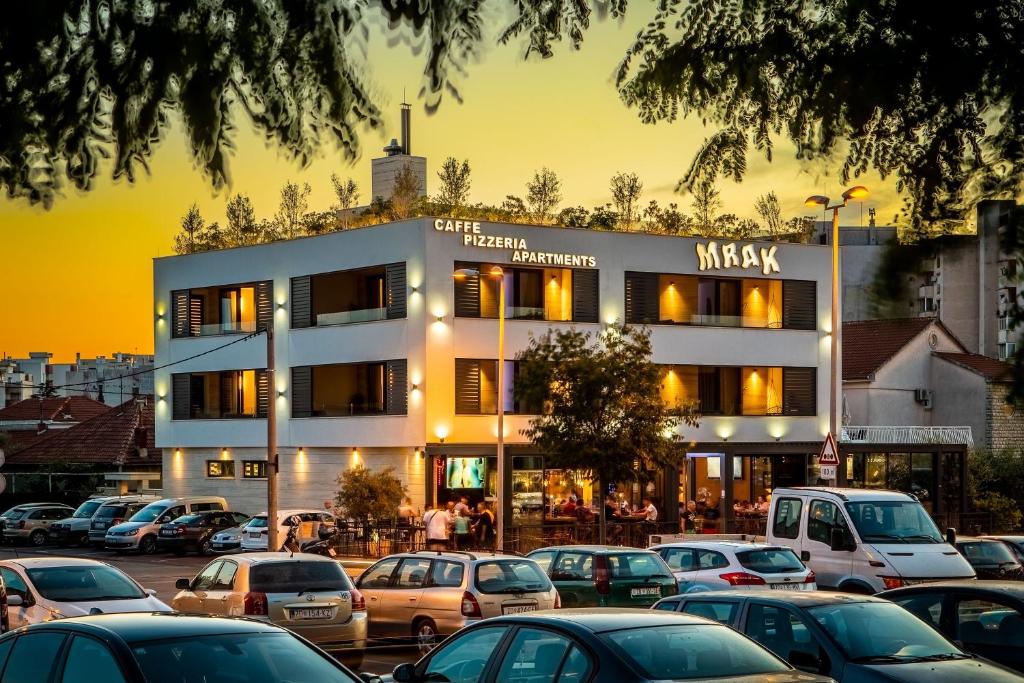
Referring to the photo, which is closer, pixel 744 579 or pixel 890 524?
pixel 744 579

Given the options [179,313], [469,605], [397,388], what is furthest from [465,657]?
[179,313]

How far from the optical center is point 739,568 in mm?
22766

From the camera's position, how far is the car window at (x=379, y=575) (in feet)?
74.8

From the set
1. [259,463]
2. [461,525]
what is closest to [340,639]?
[461,525]

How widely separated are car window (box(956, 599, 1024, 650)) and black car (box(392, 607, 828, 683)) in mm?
4818

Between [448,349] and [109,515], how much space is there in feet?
43.4

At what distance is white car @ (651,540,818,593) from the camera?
2259cm

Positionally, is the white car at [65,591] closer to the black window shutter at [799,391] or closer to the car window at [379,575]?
the car window at [379,575]

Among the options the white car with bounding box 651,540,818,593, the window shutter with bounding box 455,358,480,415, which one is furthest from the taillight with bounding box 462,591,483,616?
the window shutter with bounding box 455,358,480,415

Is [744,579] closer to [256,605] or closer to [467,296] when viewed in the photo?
[256,605]

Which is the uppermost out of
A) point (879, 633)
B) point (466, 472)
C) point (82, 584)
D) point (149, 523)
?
point (879, 633)

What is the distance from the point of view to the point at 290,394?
52.2 metres

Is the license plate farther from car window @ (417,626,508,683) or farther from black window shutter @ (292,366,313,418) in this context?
black window shutter @ (292,366,313,418)

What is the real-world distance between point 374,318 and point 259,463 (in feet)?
Result: 28.1
